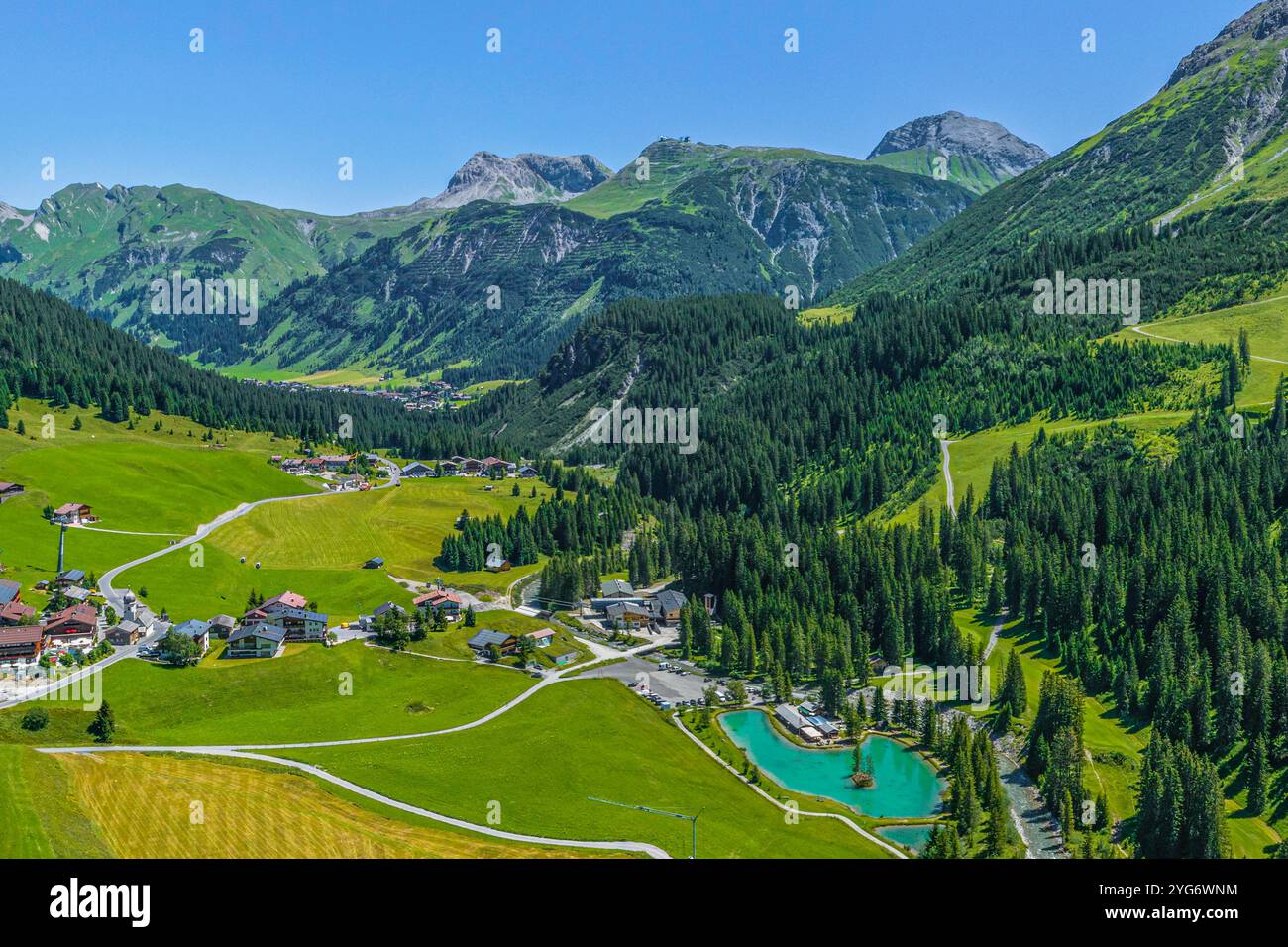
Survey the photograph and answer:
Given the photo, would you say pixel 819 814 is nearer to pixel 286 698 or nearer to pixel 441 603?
pixel 286 698

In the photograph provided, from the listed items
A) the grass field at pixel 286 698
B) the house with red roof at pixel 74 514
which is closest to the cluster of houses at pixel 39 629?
the grass field at pixel 286 698

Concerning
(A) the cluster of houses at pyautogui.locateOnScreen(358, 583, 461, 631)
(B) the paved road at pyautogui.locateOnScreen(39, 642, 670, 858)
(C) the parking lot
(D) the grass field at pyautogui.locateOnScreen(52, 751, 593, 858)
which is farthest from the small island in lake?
(A) the cluster of houses at pyautogui.locateOnScreen(358, 583, 461, 631)

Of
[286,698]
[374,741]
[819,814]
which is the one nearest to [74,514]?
[286,698]

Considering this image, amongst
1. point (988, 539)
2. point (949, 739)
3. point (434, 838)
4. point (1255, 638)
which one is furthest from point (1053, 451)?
point (434, 838)

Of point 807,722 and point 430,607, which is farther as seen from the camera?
point 430,607

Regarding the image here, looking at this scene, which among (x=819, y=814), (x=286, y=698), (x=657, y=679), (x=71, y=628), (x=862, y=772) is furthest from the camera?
(x=657, y=679)

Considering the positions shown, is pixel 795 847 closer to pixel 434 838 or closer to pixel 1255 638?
pixel 434 838

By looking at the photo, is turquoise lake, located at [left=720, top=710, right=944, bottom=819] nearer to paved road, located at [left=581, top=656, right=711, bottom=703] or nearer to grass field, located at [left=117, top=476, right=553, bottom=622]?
paved road, located at [left=581, top=656, right=711, bottom=703]
